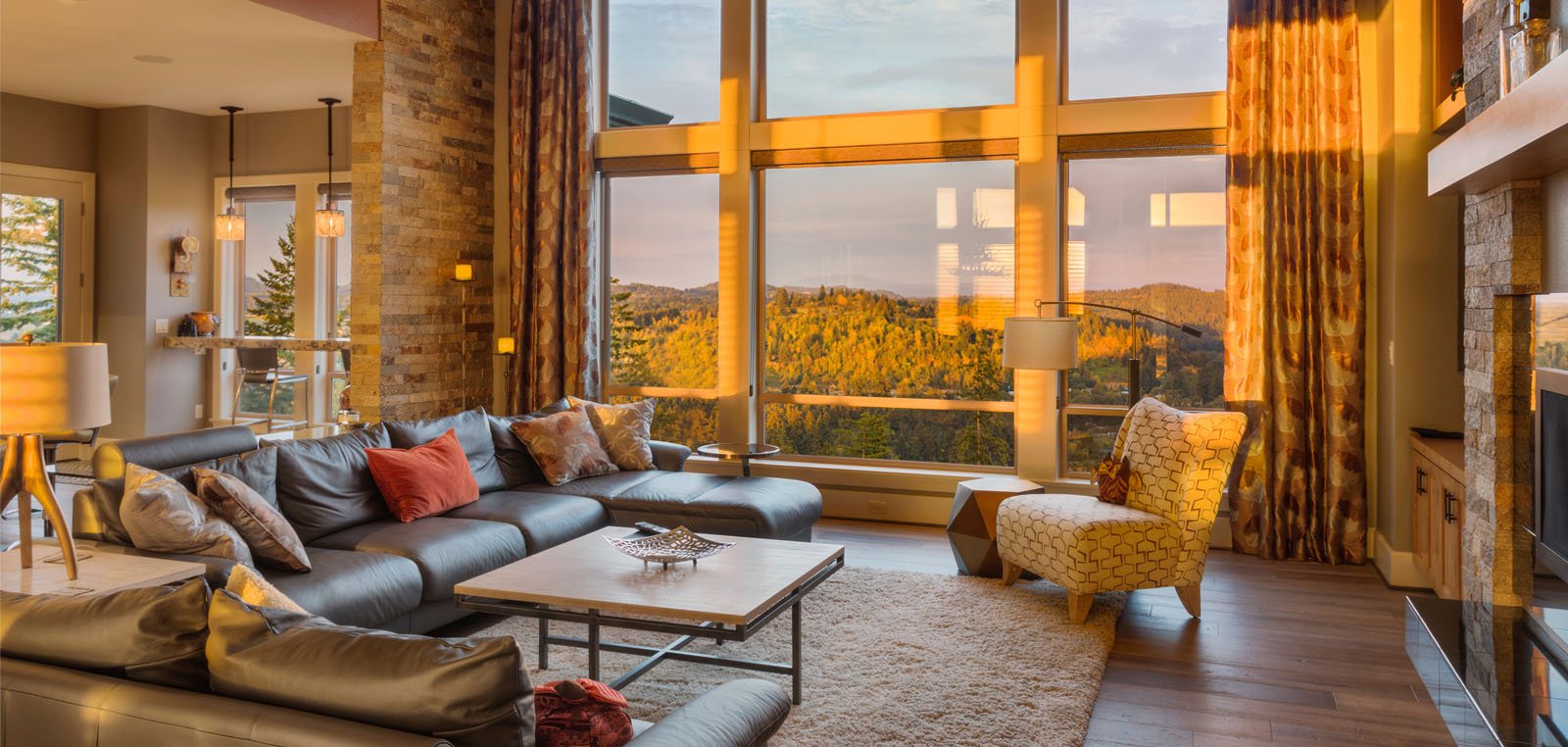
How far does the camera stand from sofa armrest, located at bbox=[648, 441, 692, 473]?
243 inches

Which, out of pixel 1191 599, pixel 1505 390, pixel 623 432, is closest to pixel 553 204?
pixel 623 432

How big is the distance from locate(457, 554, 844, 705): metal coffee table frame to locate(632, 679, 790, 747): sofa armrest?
94 centimetres

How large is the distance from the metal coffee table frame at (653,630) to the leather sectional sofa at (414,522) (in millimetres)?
520

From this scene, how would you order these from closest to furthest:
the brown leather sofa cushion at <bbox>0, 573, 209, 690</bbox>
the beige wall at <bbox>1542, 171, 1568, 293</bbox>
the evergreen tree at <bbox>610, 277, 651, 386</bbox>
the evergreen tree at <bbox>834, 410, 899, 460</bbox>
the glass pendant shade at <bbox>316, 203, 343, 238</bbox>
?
the brown leather sofa cushion at <bbox>0, 573, 209, 690</bbox> → the beige wall at <bbox>1542, 171, 1568, 293</bbox> → the evergreen tree at <bbox>834, 410, 899, 460</bbox> → the evergreen tree at <bbox>610, 277, 651, 386</bbox> → the glass pendant shade at <bbox>316, 203, 343, 238</bbox>

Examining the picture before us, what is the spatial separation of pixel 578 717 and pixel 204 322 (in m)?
9.02

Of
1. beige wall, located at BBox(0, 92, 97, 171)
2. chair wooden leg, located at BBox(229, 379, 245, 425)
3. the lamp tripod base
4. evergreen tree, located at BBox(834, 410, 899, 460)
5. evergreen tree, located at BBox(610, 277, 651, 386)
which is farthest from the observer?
chair wooden leg, located at BBox(229, 379, 245, 425)

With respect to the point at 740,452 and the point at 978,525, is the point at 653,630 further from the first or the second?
the point at 740,452

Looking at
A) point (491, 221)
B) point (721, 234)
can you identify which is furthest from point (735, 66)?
point (491, 221)

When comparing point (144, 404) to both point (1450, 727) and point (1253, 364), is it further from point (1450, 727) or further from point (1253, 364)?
point (1450, 727)

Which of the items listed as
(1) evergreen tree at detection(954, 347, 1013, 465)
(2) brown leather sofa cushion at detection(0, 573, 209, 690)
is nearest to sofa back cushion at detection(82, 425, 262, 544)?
(2) brown leather sofa cushion at detection(0, 573, 209, 690)

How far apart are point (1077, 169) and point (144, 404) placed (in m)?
7.92

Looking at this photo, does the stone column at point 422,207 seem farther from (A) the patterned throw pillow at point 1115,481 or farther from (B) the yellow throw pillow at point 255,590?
(B) the yellow throw pillow at point 255,590

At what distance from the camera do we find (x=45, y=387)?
2.91 meters

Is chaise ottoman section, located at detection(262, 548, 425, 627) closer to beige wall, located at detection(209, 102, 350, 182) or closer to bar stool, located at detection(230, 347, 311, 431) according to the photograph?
bar stool, located at detection(230, 347, 311, 431)
